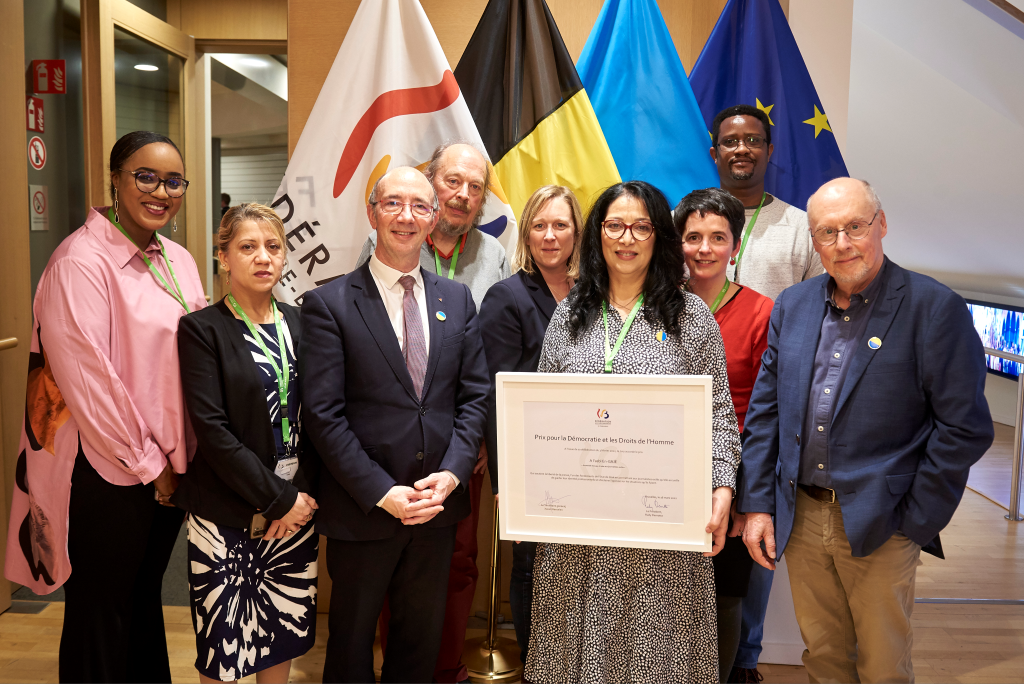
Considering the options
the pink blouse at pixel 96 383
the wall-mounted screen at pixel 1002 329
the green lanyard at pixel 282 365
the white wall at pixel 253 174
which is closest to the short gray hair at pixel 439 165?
the green lanyard at pixel 282 365

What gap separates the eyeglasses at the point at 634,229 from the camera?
5.90 feet

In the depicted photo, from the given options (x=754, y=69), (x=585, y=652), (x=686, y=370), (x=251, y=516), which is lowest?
(x=585, y=652)

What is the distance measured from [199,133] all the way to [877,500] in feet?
15.2

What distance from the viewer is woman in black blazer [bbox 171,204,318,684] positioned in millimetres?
1833

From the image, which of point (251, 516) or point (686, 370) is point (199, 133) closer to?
point (251, 516)

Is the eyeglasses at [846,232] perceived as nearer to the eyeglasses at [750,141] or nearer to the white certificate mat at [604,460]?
the white certificate mat at [604,460]

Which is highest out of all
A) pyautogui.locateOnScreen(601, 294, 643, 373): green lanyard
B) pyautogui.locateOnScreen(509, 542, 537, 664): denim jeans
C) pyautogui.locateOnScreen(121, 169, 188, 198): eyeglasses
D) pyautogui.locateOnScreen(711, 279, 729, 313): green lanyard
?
pyautogui.locateOnScreen(121, 169, 188, 198): eyeglasses

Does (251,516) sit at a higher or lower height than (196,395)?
lower

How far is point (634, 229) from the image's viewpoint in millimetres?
1799

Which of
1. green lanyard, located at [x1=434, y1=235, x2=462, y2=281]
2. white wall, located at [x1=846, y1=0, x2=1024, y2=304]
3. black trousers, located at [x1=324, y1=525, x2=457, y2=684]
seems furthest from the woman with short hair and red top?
white wall, located at [x1=846, y1=0, x2=1024, y2=304]

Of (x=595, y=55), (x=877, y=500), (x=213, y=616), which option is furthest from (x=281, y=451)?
(x=595, y=55)

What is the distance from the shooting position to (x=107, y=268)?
1.97m

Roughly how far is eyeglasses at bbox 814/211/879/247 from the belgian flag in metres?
1.10
